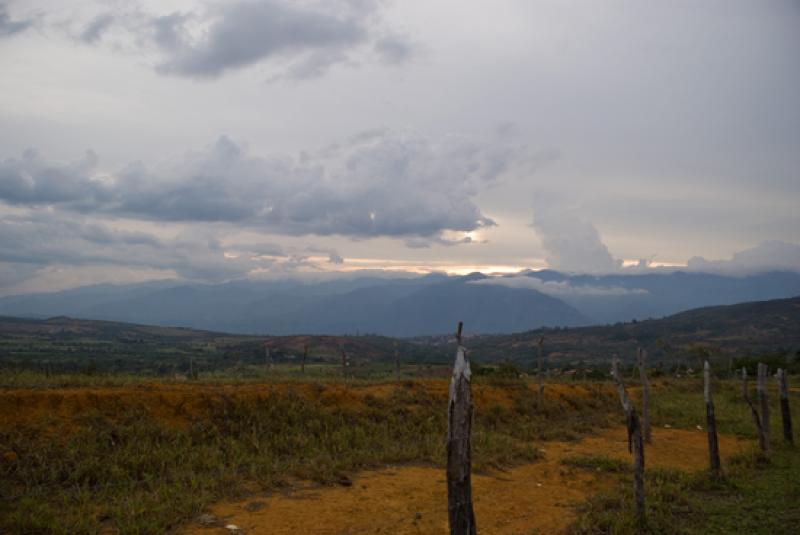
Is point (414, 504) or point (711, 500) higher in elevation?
point (414, 504)

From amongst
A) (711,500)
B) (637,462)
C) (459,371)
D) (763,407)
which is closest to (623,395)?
(637,462)

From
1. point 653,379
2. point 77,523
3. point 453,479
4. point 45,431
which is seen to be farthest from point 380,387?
point 653,379

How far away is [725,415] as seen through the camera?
2286 cm

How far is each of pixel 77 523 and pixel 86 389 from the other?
6.72m

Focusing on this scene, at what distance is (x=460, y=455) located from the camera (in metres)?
6.63

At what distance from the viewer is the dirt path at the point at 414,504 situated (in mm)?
9133

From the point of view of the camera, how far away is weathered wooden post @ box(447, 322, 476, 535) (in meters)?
6.57

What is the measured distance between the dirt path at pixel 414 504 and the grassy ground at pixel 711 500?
2.04ft

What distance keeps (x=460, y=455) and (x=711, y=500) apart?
7.31 metres

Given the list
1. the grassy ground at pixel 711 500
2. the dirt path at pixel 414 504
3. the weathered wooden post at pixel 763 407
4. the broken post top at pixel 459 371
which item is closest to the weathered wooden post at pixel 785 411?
the grassy ground at pixel 711 500

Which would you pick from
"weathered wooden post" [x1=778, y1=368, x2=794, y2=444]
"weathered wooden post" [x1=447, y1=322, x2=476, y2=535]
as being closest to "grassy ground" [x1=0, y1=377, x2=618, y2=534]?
"weathered wooden post" [x1=447, y1=322, x2=476, y2=535]

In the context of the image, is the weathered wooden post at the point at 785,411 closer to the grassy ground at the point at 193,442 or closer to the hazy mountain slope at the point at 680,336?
the grassy ground at the point at 193,442

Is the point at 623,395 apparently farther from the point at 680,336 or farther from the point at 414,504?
the point at 680,336

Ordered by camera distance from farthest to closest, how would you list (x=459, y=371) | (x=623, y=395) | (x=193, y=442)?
(x=193, y=442) → (x=623, y=395) → (x=459, y=371)
